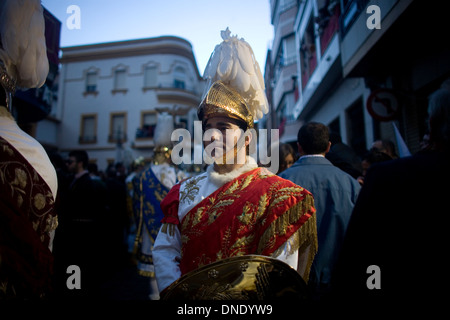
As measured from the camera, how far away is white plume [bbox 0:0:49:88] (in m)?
1.45

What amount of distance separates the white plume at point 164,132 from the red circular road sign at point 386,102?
4355 millimetres

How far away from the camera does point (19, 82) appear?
62.4 inches

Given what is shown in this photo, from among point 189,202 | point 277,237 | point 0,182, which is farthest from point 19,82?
point 277,237

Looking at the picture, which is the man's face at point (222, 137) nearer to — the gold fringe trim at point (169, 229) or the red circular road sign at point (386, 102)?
Answer: the gold fringe trim at point (169, 229)

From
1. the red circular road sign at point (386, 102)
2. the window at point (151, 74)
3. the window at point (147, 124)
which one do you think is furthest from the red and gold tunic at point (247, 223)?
the window at point (151, 74)

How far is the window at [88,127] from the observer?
2638 cm

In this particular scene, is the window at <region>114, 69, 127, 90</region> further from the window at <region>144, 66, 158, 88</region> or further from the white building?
the window at <region>144, 66, 158, 88</region>

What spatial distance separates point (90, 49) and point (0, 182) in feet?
100

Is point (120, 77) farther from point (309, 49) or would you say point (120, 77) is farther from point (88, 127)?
point (309, 49)

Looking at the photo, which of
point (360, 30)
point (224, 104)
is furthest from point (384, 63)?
point (224, 104)

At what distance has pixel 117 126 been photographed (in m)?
26.4

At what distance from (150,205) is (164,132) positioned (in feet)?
6.61
